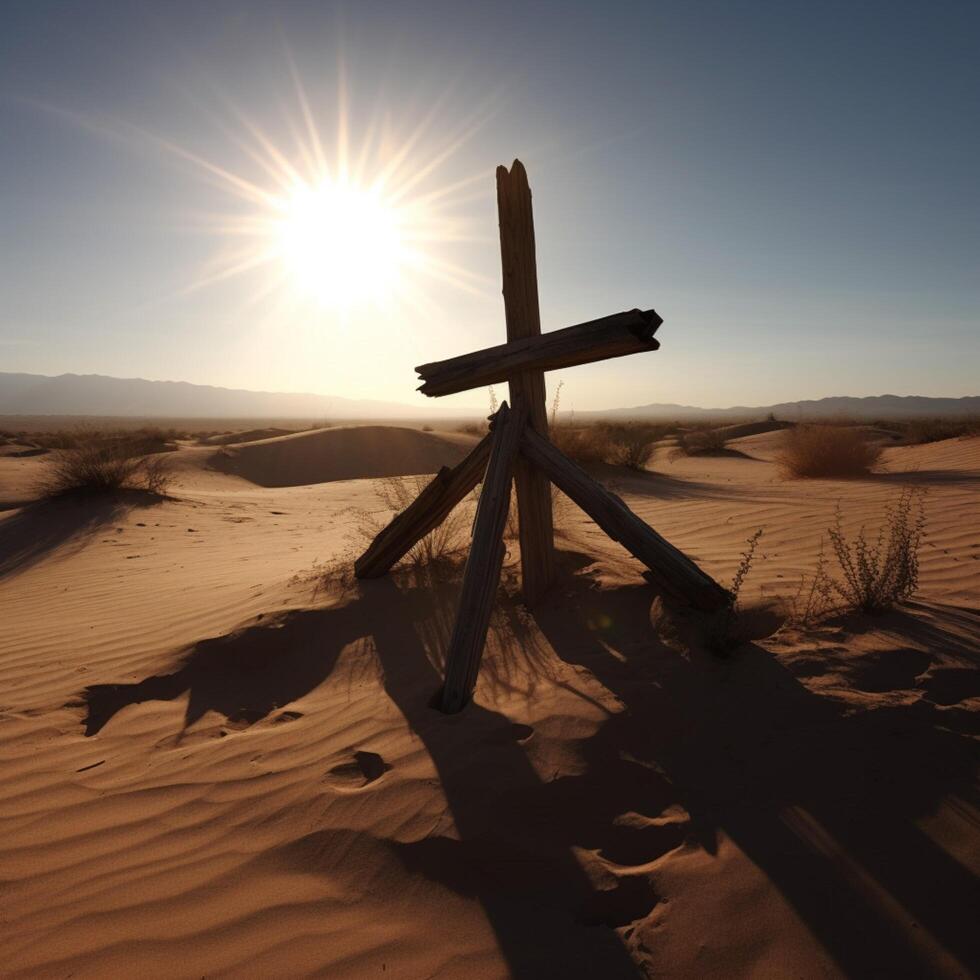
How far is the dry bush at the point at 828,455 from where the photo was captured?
33.8 ft

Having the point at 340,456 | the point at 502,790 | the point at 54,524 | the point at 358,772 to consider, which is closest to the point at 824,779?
the point at 502,790

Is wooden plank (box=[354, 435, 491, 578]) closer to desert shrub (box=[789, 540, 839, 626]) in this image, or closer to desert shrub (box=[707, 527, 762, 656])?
desert shrub (box=[707, 527, 762, 656])

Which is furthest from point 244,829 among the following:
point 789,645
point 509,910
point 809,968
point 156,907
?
point 789,645

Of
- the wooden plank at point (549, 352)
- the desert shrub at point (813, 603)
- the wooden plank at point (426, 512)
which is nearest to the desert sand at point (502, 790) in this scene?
the desert shrub at point (813, 603)

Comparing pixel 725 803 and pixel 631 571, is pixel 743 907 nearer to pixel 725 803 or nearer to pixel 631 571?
pixel 725 803

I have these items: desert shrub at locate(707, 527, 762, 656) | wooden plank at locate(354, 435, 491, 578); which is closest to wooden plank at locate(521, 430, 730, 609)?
desert shrub at locate(707, 527, 762, 656)

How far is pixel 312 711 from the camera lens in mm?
2988

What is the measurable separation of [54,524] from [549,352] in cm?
858

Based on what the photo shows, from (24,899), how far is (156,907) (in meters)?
0.49

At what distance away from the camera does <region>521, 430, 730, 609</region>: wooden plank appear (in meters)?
3.17

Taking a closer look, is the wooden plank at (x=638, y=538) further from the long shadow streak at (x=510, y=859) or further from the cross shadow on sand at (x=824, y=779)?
the long shadow streak at (x=510, y=859)

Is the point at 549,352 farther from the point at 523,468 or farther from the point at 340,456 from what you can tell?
the point at 340,456

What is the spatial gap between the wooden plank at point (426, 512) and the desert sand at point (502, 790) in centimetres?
24

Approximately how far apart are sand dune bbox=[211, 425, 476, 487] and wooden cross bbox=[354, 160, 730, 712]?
13383 mm
